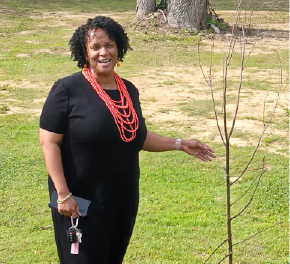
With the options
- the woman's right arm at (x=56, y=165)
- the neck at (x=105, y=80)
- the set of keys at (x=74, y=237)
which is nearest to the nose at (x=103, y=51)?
the neck at (x=105, y=80)

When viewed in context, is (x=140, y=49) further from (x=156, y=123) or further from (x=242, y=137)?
(x=242, y=137)

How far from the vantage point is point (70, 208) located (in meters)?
2.74

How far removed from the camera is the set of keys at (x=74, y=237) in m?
2.74

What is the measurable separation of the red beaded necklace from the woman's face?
0.06m

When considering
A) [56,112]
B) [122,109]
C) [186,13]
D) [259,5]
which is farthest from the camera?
[259,5]

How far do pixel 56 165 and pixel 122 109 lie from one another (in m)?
0.47

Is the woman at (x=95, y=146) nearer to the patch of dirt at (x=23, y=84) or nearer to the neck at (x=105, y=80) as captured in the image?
the neck at (x=105, y=80)

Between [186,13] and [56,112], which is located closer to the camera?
[56,112]

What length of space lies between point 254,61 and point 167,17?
3.74 metres

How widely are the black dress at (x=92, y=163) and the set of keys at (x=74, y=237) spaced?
3 cm

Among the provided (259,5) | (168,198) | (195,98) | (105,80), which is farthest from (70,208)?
(259,5)

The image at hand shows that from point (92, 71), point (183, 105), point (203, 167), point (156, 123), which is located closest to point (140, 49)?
point (183, 105)

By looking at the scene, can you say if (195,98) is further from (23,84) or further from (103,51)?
(103,51)

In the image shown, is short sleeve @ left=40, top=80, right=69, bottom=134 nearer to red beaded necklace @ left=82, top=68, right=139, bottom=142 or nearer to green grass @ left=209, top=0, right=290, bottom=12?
red beaded necklace @ left=82, top=68, right=139, bottom=142
